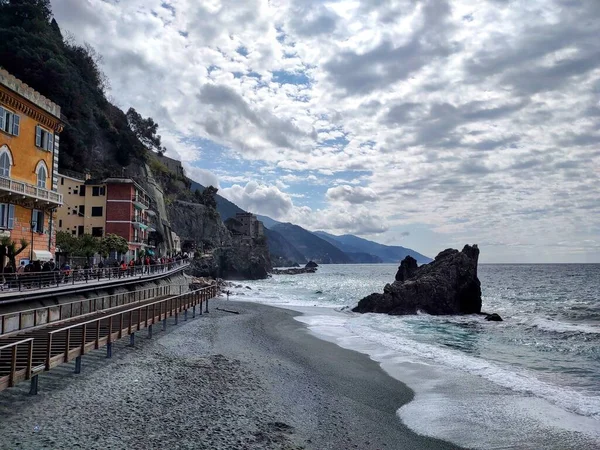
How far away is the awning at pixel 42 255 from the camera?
103 ft

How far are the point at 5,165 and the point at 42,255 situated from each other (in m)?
6.90

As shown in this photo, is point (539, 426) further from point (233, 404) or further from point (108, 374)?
point (108, 374)

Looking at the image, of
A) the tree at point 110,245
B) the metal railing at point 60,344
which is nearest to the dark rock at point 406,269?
the tree at point 110,245

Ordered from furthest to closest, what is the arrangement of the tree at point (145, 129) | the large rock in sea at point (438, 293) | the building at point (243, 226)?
the building at point (243, 226) < the tree at point (145, 129) < the large rock in sea at point (438, 293)

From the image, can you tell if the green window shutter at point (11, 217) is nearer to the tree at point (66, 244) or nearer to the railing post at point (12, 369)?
the tree at point (66, 244)

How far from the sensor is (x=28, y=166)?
103 feet

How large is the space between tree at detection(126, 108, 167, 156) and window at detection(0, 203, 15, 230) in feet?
271

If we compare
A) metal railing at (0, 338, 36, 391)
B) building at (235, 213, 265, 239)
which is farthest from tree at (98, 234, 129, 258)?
building at (235, 213, 265, 239)

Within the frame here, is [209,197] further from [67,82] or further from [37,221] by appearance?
[37,221]

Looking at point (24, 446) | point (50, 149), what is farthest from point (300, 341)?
point (50, 149)

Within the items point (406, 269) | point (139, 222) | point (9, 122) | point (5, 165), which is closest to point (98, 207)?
point (139, 222)

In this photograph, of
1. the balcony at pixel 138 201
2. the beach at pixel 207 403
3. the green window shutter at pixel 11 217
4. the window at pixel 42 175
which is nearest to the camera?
the beach at pixel 207 403

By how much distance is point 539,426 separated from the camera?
12.6 m

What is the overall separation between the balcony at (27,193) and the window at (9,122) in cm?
339
